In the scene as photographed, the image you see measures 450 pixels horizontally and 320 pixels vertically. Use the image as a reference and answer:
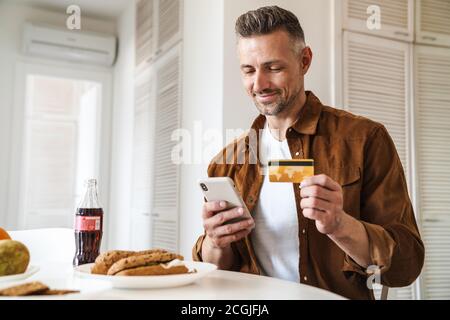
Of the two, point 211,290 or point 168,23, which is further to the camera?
point 168,23

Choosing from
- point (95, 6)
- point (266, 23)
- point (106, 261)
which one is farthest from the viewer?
point (95, 6)

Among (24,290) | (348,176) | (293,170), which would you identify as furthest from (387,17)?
(24,290)

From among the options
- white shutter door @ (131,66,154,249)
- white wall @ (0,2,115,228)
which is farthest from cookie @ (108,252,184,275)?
white wall @ (0,2,115,228)

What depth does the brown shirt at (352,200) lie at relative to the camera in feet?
3.05

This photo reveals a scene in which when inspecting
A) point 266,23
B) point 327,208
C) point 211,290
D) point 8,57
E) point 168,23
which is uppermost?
point 168,23

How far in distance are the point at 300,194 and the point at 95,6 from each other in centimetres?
182

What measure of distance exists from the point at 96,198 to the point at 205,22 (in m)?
1.18

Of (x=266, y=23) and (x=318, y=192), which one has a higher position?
(x=266, y=23)

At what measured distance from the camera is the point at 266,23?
111 centimetres

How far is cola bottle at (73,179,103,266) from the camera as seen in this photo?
2.93ft

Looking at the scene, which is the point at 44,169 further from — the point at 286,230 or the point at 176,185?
the point at 286,230

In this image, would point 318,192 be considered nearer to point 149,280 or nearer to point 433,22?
point 149,280

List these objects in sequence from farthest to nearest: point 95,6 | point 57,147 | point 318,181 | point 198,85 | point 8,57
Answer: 1. point 57,147
2. point 8,57
3. point 95,6
4. point 198,85
5. point 318,181
